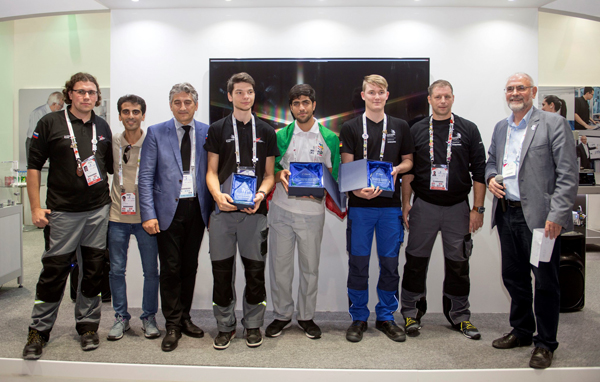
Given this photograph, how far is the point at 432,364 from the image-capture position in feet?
7.97

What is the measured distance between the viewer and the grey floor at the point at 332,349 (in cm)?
246

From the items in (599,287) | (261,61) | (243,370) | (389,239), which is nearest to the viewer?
(243,370)

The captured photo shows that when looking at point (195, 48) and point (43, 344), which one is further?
point (195, 48)

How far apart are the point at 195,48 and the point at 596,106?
686cm

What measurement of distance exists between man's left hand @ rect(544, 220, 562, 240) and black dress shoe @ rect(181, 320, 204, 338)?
2.47 meters

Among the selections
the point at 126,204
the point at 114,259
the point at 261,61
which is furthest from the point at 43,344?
the point at 261,61

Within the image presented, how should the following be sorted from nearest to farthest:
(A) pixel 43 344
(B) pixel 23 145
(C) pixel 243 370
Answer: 1. (C) pixel 243 370
2. (A) pixel 43 344
3. (B) pixel 23 145

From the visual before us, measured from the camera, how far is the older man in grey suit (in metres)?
2.38

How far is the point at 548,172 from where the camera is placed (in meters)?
Result: 2.44

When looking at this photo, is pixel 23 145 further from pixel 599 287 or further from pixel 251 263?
pixel 599 287

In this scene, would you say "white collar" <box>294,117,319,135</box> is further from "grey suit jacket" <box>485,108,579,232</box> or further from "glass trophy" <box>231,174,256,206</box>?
"grey suit jacket" <box>485,108,579,232</box>

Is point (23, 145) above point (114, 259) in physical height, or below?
above

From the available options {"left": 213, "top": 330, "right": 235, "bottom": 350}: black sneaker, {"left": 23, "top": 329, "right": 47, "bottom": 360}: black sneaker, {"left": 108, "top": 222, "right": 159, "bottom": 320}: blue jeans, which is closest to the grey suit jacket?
{"left": 213, "top": 330, "right": 235, "bottom": 350}: black sneaker

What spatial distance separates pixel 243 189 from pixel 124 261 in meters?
1.16
